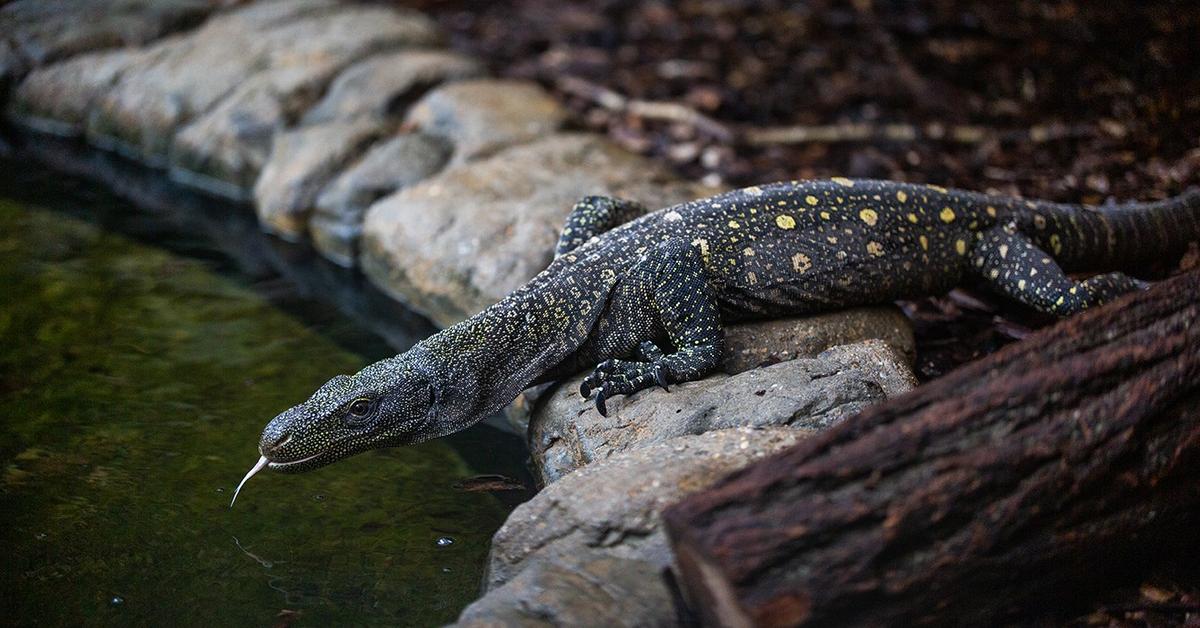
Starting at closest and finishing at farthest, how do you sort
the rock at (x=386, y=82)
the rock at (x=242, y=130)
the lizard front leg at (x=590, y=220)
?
the lizard front leg at (x=590, y=220)
the rock at (x=386, y=82)
the rock at (x=242, y=130)

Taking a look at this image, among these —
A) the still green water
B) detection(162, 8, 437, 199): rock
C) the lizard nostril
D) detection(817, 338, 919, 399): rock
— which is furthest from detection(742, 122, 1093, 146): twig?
the lizard nostril

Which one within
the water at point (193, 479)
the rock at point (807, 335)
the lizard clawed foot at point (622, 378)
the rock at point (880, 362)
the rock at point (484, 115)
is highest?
the rock at point (880, 362)

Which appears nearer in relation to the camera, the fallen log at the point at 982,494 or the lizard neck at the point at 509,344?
the fallen log at the point at 982,494

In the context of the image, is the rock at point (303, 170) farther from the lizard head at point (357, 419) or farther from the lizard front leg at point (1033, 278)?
the lizard front leg at point (1033, 278)

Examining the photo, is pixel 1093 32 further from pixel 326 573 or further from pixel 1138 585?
pixel 326 573

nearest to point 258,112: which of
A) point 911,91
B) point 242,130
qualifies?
point 242,130

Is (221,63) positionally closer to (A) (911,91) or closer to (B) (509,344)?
(B) (509,344)

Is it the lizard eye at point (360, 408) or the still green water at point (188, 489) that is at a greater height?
the lizard eye at point (360, 408)

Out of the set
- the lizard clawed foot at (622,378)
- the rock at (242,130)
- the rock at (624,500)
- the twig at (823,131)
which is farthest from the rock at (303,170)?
the rock at (624,500)

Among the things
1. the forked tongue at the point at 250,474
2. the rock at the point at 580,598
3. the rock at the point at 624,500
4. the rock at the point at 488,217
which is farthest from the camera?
the rock at the point at 488,217
